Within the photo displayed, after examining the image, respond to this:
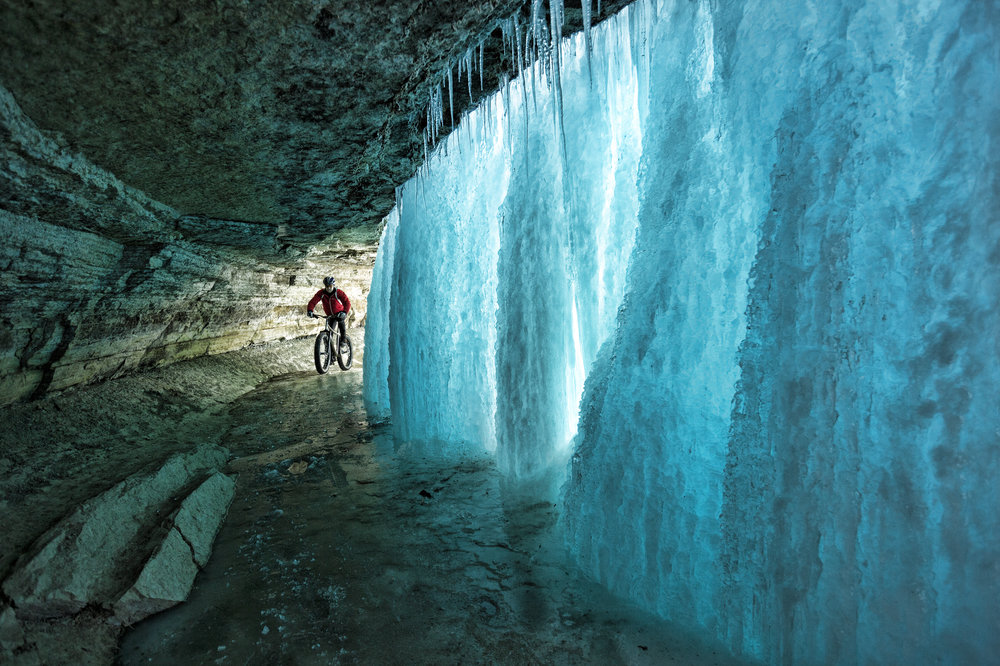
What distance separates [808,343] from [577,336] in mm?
2574

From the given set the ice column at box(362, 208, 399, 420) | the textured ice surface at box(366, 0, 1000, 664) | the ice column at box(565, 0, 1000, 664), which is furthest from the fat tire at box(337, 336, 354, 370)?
the ice column at box(565, 0, 1000, 664)

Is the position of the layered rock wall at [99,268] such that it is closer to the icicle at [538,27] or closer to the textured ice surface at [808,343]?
the icicle at [538,27]

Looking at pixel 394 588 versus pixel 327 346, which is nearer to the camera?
pixel 394 588

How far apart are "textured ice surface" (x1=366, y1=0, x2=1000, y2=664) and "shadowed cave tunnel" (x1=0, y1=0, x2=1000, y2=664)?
1 cm

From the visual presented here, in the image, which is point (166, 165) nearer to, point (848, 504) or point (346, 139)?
point (346, 139)

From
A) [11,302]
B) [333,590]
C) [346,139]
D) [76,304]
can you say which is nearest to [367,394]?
[76,304]

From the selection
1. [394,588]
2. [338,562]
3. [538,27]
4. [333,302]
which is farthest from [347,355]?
[538,27]

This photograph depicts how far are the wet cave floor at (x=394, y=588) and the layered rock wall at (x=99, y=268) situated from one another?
2.81 m

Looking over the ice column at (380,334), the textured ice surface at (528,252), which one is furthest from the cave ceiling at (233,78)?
the ice column at (380,334)

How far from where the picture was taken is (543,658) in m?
2.14

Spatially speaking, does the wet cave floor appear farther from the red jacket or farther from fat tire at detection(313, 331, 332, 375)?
fat tire at detection(313, 331, 332, 375)

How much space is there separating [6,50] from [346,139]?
6.69ft

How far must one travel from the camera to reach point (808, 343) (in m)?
1.82

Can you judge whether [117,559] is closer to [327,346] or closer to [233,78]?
[233,78]
